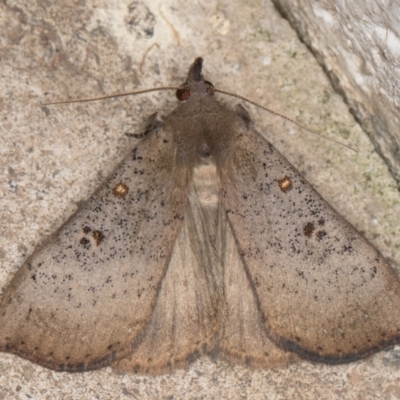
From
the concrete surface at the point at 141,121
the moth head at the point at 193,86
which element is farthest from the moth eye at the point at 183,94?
the concrete surface at the point at 141,121

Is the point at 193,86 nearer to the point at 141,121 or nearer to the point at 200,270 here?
the point at 141,121

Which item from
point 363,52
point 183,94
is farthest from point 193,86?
point 363,52

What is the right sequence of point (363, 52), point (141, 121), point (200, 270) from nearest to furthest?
point (363, 52)
point (200, 270)
point (141, 121)

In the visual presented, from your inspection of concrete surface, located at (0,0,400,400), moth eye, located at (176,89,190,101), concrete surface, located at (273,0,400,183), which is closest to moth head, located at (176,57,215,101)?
moth eye, located at (176,89,190,101)

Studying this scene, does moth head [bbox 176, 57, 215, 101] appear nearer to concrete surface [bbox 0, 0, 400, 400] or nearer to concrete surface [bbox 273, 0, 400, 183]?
concrete surface [bbox 0, 0, 400, 400]

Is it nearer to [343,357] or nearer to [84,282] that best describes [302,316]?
[343,357]

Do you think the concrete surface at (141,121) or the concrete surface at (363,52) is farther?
the concrete surface at (141,121)

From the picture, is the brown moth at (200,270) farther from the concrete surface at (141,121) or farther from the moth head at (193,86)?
the concrete surface at (141,121)
